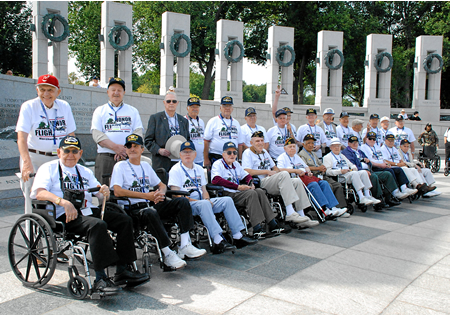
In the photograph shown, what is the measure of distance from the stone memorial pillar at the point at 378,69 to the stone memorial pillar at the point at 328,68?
6.91 ft

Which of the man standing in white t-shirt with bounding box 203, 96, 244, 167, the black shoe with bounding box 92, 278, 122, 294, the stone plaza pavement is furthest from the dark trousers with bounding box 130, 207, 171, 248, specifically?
the man standing in white t-shirt with bounding box 203, 96, 244, 167

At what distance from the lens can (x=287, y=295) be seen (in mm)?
3682

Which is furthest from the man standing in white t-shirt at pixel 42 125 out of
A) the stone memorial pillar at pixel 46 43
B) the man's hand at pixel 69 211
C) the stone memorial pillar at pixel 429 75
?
the stone memorial pillar at pixel 429 75

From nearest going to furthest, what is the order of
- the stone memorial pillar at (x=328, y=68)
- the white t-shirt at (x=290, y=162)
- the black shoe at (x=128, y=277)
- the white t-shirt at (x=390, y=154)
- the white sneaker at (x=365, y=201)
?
the black shoe at (x=128, y=277), the white t-shirt at (x=290, y=162), the white sneaker at (x=365, y=201), the white t-shirt at (x=390, y=154), the stone memorial pillar at (x=328, y=68)

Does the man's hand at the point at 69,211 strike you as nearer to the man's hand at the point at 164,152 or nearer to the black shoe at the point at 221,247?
the black shoe at the point at 221,247

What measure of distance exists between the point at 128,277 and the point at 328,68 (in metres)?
20.7

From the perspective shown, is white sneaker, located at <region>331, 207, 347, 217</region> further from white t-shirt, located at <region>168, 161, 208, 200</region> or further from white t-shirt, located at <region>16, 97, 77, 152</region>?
white t-shirt, located at <region>16, 97, 77, 152</region>

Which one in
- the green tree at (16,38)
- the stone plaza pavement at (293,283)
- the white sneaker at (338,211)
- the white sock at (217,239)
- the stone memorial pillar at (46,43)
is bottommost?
the stone plaza pavement at (293,283)

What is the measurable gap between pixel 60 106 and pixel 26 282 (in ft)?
6.36

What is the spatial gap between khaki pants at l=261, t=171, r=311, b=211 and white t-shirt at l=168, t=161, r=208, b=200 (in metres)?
1.30

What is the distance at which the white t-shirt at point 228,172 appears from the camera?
5652mm

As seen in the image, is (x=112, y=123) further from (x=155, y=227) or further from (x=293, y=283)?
(x=293, y=283)

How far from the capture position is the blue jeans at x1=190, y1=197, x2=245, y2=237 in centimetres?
467

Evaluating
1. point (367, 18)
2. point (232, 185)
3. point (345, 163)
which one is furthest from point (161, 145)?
point (367, 18)
